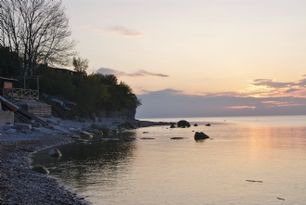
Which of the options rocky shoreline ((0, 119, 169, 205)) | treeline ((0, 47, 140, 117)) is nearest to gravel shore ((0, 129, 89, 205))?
rocky shoreline ((0, 119, 169, 205))

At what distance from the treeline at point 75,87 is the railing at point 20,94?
6643mm

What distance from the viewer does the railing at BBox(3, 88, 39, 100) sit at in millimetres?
68188

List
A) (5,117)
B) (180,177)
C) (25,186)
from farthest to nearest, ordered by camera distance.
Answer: (5,117) < (180,177) < (25,186)

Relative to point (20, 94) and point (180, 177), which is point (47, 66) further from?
point (180, 177)

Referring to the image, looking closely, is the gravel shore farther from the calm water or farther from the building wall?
the building wall

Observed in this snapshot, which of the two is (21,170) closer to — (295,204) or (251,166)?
(295,204)

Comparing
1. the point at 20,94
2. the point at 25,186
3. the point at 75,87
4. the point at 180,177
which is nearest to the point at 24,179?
the point at 25,186

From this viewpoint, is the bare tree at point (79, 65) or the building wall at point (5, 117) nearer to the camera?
the building wall at point (5, 117)

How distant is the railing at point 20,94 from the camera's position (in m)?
68.2

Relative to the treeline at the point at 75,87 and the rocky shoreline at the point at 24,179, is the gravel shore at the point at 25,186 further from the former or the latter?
the treeline at the point at 75,87

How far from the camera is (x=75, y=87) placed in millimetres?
101750

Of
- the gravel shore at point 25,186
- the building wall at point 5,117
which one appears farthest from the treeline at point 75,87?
the gravel shore at point 25,186

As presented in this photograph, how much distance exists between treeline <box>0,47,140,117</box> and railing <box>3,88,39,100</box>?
6643mm

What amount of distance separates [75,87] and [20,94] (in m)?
30.8
